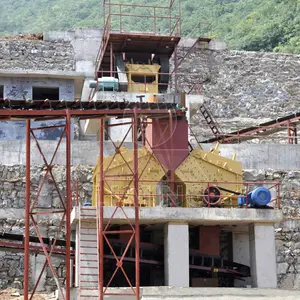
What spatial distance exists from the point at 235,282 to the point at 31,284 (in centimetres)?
668

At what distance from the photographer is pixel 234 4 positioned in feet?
300

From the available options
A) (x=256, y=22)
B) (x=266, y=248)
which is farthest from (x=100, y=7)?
(x=266, y=248)

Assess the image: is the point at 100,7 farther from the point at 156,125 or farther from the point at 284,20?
the point at 156,125

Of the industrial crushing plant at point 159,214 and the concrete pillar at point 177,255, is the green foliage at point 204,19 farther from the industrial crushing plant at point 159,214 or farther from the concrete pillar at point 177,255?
the concrete pillar at point 177,255

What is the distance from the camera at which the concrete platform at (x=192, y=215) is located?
26281 millimetres

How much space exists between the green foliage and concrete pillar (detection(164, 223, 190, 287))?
38046 mm

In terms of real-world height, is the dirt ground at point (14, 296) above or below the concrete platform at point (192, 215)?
below

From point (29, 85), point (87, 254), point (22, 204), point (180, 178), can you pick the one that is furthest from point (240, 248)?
point (29, 85)

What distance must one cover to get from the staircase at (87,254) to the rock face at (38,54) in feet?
79.4

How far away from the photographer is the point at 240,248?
28.8 meters

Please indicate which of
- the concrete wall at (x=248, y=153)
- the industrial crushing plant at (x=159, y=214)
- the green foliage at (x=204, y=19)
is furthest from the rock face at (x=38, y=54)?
the industrial crushing plant at (x=159, y=214)

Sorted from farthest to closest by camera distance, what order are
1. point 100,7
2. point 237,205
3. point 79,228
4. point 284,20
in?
point 100,7, point 284,20, point 237,205, point 79,228

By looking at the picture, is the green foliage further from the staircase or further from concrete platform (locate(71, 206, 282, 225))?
the staircase

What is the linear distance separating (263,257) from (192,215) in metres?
2.60
